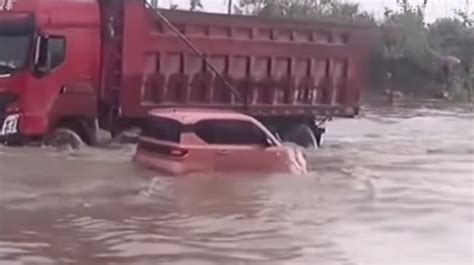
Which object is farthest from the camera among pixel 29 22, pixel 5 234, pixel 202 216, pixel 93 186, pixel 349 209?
pixel 29 22

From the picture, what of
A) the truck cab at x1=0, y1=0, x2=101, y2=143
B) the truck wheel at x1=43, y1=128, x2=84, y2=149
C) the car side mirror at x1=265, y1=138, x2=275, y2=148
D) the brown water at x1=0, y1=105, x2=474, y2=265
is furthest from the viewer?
the truck wheel at x1=43, y1=128, x2=84, y2=149

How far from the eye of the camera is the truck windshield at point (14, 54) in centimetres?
1809

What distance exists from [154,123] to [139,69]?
3148 millimetres

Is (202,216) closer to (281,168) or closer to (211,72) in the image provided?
(281,168)

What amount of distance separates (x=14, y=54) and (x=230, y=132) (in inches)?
183

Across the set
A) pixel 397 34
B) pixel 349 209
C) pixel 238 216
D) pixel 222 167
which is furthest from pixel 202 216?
pixel 397 34

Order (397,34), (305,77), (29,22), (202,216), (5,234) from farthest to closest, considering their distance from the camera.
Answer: (397,34) → (305,77) → (29,22) → (202,216) → (5,234)

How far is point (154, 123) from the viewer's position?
52.1 ft

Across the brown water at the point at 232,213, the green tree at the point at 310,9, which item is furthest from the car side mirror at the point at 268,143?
the green tree at the point at 310,9

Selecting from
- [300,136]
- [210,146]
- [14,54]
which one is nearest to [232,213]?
[210,146]

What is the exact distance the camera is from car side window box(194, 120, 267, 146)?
15.5m

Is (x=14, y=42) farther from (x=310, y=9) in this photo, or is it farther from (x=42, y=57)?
(x=310, y=9)

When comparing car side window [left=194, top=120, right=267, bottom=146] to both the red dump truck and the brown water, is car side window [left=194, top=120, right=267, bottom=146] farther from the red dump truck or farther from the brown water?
the red dump truck

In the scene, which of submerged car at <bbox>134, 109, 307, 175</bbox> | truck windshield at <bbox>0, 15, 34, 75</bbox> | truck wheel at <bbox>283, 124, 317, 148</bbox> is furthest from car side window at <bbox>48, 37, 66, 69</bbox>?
truck wheel at <bbox>283, 124, 317, 148</bbox>
